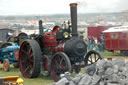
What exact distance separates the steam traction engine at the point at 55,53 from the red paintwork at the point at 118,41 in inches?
369

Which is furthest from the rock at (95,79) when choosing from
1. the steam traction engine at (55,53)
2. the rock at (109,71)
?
the steam traction engine at (55,53)

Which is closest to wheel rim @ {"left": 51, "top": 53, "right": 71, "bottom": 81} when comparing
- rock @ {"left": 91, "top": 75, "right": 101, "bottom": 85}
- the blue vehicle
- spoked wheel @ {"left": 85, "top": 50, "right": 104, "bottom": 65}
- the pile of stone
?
spoked wheel @ {"left": 85, "top": 50, "right": 104, "bottom": 65}

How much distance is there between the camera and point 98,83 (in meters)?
5.17

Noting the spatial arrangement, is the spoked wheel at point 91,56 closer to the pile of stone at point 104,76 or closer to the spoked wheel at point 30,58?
the spoked wheel at point 30,58

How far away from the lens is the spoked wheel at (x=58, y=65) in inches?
277

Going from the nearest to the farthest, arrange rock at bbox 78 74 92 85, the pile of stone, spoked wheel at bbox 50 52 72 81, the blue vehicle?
the pile of stone, rock at bbox 78 74 92 85, spoked wheel at bbox 50 52 72 81, the blue vehicle

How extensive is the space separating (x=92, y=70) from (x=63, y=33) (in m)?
2.21

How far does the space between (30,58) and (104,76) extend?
358cm

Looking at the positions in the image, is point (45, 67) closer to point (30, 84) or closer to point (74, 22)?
point (30, 84)

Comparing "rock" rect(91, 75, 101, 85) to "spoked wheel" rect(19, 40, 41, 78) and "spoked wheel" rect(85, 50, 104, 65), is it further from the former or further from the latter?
"spoked wheel" rect(19, 40, 41, 78)

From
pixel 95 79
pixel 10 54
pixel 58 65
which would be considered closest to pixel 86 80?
pixel 95 79

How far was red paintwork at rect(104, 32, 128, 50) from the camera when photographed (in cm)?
1706

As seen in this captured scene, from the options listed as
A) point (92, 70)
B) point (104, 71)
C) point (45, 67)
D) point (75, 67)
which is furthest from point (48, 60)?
point (104, 71)

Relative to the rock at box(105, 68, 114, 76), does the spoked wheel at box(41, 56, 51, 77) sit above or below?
below
